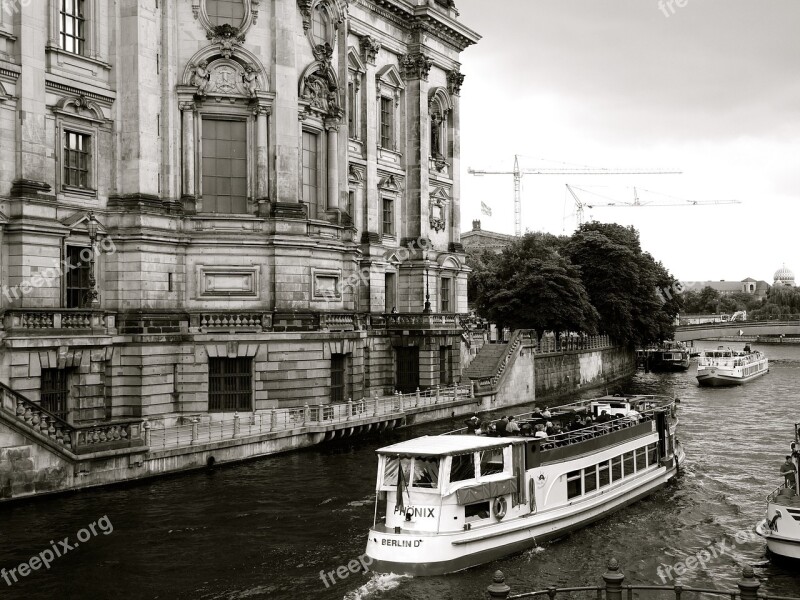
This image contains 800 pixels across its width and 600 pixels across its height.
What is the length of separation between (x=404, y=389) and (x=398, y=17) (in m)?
25.8

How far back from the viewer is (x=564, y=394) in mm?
74812

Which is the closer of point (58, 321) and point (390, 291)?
point (58, 321)

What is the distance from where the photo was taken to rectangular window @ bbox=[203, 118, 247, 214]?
148 feet

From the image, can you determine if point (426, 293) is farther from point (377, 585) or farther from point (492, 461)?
point (377, 585)

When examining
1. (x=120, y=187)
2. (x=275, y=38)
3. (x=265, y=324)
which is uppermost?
(x=275, y=38)

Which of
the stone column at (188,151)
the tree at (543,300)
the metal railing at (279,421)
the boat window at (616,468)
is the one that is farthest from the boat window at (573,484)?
the tree at (543,300)

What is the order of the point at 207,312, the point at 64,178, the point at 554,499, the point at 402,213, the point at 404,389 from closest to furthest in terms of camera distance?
the point at 554,499, the point at 64,178, the point at 207,312, the point at 404,389, the point at 402,213

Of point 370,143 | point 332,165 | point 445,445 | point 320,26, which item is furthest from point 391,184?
point 445,445

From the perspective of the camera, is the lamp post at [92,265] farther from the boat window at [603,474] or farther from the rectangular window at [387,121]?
the rectangular window at [387,121]

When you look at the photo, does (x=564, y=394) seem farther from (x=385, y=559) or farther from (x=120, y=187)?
(x=385, y=559)

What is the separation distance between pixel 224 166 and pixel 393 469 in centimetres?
2479

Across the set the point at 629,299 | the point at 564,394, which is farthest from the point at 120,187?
the point at 629,299

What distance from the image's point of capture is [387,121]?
6259 cm

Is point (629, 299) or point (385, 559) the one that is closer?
point (385, 559)
